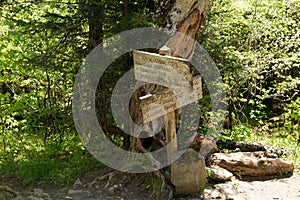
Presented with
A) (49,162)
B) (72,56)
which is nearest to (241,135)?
(72,56)

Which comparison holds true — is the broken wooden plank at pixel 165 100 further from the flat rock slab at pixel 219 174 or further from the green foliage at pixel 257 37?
the green foliage at pixel 257 37

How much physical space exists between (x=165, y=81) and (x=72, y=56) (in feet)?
7.05

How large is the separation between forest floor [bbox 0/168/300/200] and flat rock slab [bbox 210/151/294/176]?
152 mm

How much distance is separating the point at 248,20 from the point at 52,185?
5.15 metres

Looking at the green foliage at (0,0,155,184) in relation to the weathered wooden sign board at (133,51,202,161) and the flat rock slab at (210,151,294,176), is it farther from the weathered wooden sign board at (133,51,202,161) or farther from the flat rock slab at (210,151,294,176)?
the flat rock slab at (210,151,294,176)

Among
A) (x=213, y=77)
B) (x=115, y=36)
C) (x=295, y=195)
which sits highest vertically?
(x=115, y=36)

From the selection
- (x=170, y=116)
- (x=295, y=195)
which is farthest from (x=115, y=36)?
(x=295, y=195)

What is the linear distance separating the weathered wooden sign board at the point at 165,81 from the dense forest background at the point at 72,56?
0.84m

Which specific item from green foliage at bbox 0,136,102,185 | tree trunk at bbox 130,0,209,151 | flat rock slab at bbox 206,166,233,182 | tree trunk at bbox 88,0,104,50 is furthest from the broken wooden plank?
green foliage at bbox 0,136,102,185

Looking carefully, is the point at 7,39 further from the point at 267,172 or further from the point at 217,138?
the point at 267,172

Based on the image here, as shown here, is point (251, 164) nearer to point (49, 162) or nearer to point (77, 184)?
point (77, 184)

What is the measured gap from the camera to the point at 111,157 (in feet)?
20.3

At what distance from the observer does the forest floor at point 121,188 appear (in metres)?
5.36

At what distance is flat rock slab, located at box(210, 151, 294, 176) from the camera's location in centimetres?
603
